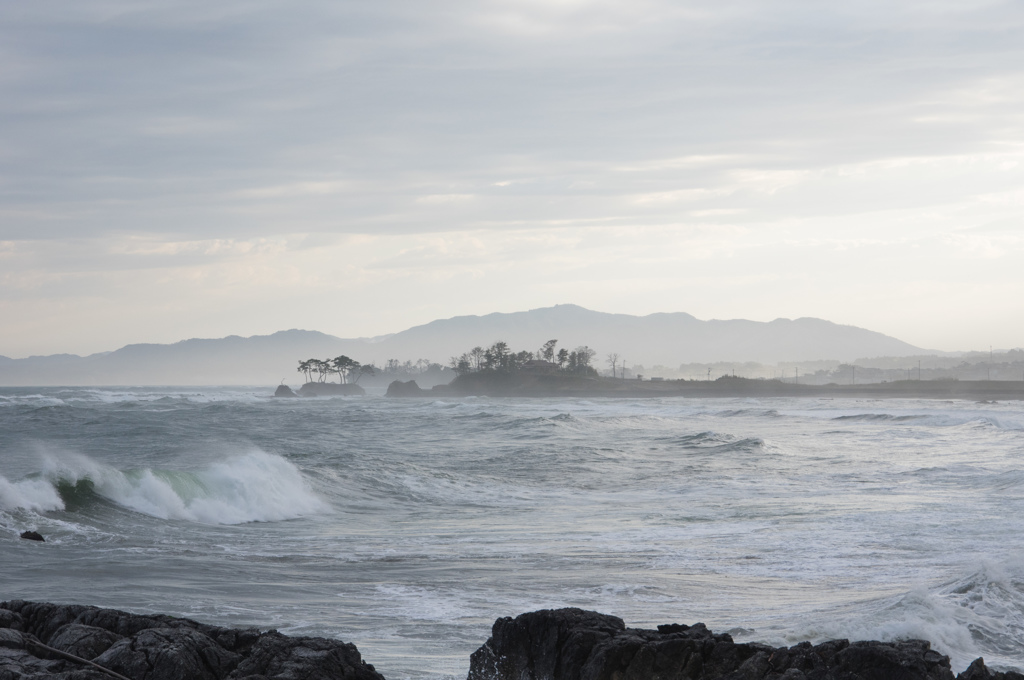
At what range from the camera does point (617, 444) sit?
29281mm

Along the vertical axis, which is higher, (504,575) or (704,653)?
(704,653)

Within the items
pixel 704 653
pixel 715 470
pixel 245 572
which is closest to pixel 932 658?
pixel 704 653

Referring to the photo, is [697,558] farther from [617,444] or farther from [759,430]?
[759,430]

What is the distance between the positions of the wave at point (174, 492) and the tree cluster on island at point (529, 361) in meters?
118

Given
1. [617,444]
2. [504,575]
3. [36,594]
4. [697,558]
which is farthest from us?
[617,444]

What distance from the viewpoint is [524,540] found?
11.8 metres

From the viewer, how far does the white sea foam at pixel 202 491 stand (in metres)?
15.4

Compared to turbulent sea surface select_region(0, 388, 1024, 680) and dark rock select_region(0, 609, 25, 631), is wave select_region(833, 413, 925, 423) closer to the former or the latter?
turbulent sea surface select_region(0, 388, 1024, 680)

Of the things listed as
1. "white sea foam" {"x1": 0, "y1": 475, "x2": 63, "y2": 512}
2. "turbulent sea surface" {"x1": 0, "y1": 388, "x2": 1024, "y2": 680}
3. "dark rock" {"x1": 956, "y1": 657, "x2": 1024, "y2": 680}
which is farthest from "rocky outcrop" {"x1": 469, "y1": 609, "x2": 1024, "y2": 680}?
"white sea foam" {"x1": 0, "y1": 475, "x2": 63, "y2": 512}

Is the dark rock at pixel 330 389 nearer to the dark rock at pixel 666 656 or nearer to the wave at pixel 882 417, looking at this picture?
the wave at pixel 882 417

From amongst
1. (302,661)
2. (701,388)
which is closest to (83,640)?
(302,661)

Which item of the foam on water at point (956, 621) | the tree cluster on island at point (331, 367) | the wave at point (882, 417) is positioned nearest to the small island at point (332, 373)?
the tree cluster on island at point (331, 367)

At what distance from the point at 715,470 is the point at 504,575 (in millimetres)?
12810

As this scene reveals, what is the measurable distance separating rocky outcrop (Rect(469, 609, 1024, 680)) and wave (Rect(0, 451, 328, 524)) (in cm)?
1091
